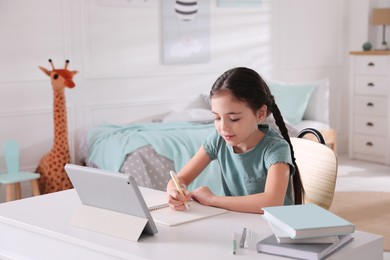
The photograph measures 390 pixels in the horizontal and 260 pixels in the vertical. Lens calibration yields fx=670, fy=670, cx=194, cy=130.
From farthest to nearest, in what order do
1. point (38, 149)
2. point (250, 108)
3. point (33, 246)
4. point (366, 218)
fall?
1. point (38, 149)
2. point (366, 218)
3. point (250, 108)
4. point (33, 246)

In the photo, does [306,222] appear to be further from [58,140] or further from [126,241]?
[58,140]

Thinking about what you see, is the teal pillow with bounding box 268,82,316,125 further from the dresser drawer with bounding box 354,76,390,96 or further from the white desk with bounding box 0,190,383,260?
the white desk with bounding box 0,190,383,260

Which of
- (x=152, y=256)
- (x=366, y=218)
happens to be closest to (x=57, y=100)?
(x=366, y=218)

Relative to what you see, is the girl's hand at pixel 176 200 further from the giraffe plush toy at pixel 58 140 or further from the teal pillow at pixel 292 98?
the teal pillow at pixel 292 98

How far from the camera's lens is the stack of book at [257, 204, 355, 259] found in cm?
150

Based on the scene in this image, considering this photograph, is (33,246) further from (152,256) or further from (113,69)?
(113,69)

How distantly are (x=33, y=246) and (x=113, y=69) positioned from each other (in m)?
3.39

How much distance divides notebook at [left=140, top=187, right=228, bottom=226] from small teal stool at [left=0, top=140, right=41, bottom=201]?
2.36 m

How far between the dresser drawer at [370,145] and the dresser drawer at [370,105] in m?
0.23

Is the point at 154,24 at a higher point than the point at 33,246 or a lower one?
higher

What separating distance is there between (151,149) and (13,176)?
902mm

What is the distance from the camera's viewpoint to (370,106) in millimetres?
6102

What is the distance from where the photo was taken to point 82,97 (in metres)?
4.92

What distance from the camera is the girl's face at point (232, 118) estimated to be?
6.66 ft
